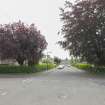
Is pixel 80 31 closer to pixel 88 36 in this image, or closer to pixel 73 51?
pixel 88 36

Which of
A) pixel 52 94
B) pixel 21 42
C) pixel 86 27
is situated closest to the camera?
pixel 52 94

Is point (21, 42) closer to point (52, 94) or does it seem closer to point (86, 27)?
point (86, 27)

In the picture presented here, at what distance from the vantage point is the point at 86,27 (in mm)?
49438

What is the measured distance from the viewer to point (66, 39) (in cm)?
5288

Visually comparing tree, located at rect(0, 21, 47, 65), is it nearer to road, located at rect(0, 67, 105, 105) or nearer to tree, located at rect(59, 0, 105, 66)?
tree, located at rect(59, 0, 105, 66)

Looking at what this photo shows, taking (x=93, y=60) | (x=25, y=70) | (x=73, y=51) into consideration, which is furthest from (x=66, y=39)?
(x=25, y=70)

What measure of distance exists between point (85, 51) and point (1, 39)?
48.1 ft

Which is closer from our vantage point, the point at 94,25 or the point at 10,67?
the point at 94,25

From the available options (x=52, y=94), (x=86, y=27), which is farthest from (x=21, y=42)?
(x=52, y=94)

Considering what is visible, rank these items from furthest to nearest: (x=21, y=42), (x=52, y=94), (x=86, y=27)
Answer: (x=21, y=42) < (x=86, y=27) < (x=52, y=94)

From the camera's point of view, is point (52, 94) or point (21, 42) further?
point (21, 42)

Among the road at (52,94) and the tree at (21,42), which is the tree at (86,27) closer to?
the tree at (21,42)

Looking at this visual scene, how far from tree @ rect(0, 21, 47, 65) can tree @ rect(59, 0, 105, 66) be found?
5759 mm

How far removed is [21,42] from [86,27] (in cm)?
1183
